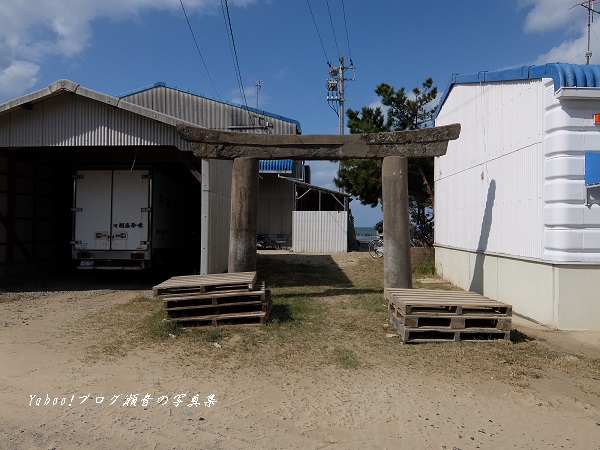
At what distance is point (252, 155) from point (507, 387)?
23.9ft

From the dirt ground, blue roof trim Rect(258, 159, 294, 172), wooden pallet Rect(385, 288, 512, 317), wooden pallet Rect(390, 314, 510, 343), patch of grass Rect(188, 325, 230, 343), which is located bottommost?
the dirt ground

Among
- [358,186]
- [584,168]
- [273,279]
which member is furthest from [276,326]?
[358,186]

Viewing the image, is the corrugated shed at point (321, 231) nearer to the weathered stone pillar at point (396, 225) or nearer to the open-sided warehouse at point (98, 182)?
the open-sided warehouse at point (98, 182)

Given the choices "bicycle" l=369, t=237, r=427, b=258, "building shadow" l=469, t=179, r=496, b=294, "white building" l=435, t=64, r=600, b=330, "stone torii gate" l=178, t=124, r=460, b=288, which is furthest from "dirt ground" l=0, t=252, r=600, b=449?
"bicycle" l=369, t=237, r=427, b=258

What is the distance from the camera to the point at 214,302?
27.2 feet

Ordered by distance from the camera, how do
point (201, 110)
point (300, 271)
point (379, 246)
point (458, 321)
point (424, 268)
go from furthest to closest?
point (201, 110), point (379, 246), point (424, 268), point (300, 271), point (458, 321)

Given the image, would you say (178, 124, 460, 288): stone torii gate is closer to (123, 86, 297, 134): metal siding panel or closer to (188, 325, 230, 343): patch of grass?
(188, 325, 230, 343): patch of grass

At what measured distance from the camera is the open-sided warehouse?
1265cm

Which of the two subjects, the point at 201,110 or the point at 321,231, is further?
the point at 201,110

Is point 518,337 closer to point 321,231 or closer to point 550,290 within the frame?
point 550,290

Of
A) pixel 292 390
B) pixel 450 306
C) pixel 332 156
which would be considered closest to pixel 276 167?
pixel 332 156

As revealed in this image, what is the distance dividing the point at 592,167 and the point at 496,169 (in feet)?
9.49

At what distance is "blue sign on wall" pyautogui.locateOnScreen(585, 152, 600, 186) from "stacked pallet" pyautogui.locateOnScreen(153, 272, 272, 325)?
5937mm

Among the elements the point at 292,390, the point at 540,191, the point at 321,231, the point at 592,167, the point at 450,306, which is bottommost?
the point at 292,390
